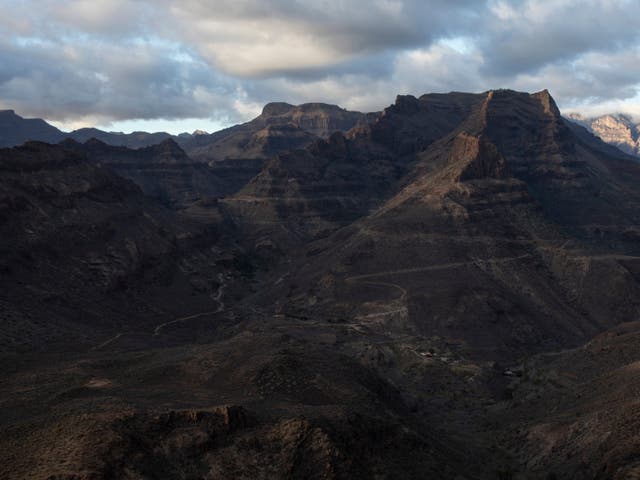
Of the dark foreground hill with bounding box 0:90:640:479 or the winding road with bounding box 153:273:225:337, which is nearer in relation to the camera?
the dark foreground hill with bounding box 0:90:640:479

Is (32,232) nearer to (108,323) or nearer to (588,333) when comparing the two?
(108,323)

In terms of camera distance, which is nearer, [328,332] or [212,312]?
[328,332]

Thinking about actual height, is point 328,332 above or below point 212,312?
above

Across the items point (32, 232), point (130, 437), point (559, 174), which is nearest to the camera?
point (130, 437)

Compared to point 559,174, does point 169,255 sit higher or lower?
lower

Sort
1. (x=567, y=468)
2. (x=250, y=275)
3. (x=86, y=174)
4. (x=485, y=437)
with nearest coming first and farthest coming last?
(x=567, y=468) < (x=485, y=437) < (x=86, y=174) < (x=250, y=275)

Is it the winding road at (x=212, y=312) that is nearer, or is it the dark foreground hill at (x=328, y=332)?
the dark foreground hill at (x=328, y=332)

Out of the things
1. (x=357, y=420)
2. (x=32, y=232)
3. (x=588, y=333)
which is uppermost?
(x=32, y=232)

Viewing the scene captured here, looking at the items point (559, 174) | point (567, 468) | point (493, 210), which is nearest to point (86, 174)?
point (493, 210)
